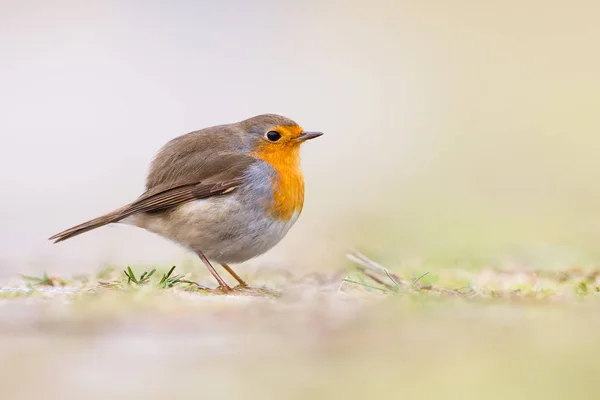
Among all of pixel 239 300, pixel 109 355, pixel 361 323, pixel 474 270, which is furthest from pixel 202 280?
pixel 109 355

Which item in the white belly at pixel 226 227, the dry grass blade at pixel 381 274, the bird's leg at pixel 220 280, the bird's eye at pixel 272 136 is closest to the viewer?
the dry grass blade at pixel 381 274

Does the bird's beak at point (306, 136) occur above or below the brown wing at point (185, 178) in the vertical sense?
above

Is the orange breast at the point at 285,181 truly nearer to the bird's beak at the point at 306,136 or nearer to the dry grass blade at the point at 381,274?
the bird's beak at the point at 306,136

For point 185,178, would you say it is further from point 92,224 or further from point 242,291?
point 242,291

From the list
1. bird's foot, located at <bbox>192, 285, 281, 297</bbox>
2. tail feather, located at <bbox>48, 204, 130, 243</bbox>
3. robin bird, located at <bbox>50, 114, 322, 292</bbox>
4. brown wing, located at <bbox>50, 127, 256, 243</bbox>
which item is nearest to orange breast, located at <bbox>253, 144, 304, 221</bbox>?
robin bird, located at <bbox>50, 114, 322, 292</bbox>

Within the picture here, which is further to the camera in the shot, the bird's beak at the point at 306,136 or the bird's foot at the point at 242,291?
the bird's beak at the point at 306,136

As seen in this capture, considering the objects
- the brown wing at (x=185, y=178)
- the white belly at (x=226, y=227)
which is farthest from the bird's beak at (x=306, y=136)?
the white belly at (x=226, y=227)

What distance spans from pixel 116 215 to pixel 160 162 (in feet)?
1.70

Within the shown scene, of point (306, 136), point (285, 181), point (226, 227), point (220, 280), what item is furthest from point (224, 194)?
point (306, 136)

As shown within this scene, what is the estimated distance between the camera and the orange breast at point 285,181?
656 centimetres

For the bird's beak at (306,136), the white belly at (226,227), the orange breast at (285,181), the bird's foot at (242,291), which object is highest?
the bird's beak at (306,136)

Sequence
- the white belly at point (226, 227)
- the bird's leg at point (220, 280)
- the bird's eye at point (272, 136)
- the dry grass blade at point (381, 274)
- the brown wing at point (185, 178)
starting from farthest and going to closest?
the bird's eye at point (272, 136) < the brown wing at point (185, 178) < the white belly at point (226, 227) < the bird's leg at point (220, 280) < the dry grass blade at point (381, 274)

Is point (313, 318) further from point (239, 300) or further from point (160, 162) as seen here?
point (160, 162)

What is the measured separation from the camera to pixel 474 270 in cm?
709
